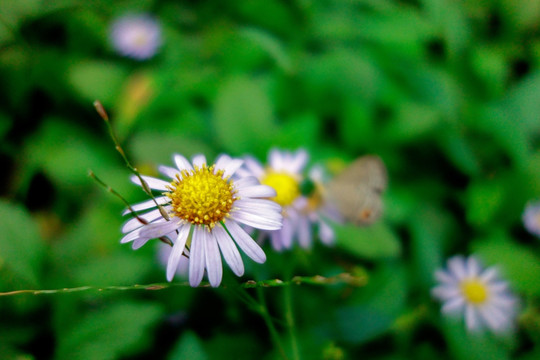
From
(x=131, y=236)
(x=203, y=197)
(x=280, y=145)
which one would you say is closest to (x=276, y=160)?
(x=280, y=145)

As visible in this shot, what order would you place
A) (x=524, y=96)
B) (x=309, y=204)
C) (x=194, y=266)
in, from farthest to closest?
(x=524, y=96), (x=309, y=204), (x=194, y=266)

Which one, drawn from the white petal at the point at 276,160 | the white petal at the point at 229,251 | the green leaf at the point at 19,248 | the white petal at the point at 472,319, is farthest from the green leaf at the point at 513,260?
the green leaf at the point at 19,248

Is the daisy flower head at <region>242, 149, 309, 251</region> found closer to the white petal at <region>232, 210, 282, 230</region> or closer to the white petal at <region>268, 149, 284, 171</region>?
the white petal at <region>268, 149, 284, 171</region>

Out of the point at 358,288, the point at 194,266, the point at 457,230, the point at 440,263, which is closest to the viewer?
the point at 194,266

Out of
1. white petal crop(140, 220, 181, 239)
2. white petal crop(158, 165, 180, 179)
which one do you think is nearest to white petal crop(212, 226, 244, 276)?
white petal crop(140, 220, 181, 239)

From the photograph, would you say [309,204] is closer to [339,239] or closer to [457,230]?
[339,239]

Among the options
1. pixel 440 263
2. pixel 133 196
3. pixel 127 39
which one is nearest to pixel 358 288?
pixel 440 263

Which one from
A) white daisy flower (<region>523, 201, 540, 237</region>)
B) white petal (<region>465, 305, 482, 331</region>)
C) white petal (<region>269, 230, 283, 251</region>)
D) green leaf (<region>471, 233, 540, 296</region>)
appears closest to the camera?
white petal (<region>269, 230, 283, 251</region>)
